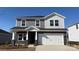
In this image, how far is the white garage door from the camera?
21281 millimetres

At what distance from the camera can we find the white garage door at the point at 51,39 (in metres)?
21.3

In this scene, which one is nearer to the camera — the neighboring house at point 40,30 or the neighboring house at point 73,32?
the neighboring house at point 40,30

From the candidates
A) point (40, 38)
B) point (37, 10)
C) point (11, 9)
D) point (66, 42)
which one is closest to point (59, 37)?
point (66, 42)

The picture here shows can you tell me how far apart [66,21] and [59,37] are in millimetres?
2319

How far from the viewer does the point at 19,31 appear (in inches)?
845

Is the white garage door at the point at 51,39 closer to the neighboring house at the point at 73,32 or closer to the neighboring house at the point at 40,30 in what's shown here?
the neighboring house at the point at 40,30

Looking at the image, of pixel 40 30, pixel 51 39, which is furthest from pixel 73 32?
pixel 40 30

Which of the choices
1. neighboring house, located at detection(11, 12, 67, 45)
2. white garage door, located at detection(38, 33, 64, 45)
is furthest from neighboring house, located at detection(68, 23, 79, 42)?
white garage door, located at detection(38, 33, 64, 45)

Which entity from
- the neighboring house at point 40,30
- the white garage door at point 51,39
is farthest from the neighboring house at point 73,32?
the white garage door at point 51,39
